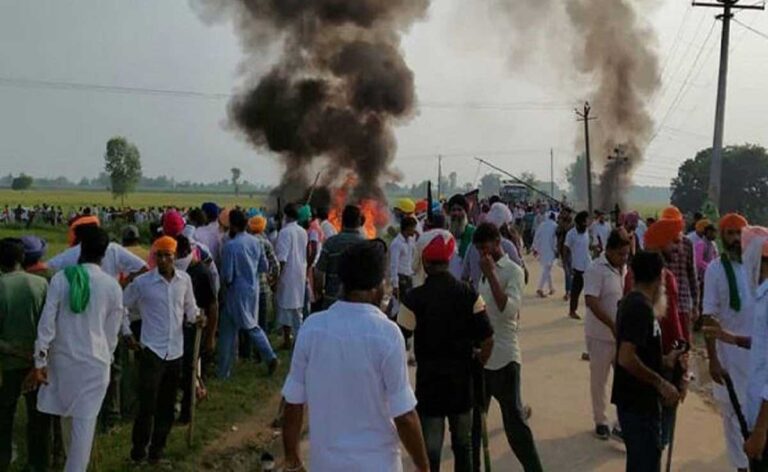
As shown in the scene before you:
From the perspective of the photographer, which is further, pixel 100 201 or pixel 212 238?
pixel 100 201

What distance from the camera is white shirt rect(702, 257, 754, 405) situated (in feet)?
16.6

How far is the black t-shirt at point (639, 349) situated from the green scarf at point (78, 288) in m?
3.24

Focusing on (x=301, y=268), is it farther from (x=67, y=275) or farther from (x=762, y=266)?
(x=762, y=266)

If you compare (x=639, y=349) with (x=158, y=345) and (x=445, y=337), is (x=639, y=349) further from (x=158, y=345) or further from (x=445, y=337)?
(x=158, y=345)

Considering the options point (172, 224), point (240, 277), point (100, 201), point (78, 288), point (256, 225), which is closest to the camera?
point (78, 288)

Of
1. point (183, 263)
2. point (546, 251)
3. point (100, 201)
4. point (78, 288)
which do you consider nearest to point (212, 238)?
point (183, 263)

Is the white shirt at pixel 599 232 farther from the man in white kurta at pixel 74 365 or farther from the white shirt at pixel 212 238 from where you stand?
the man in white kurta at pixel 74 365

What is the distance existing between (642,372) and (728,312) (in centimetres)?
160

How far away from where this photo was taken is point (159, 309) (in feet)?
17.9

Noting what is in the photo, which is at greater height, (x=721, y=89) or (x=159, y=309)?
(x=721, y=89)

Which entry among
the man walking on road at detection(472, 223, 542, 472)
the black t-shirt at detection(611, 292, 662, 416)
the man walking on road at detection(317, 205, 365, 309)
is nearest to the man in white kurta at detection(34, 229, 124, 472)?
the man walking on road at detection(317, 205, 365, 309)

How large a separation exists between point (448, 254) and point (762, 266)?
6.11 feet

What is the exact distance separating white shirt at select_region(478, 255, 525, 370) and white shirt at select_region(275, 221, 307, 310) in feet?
15.2

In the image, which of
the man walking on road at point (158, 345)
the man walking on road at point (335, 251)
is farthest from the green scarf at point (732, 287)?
the man walking on road at point (158, 345)
